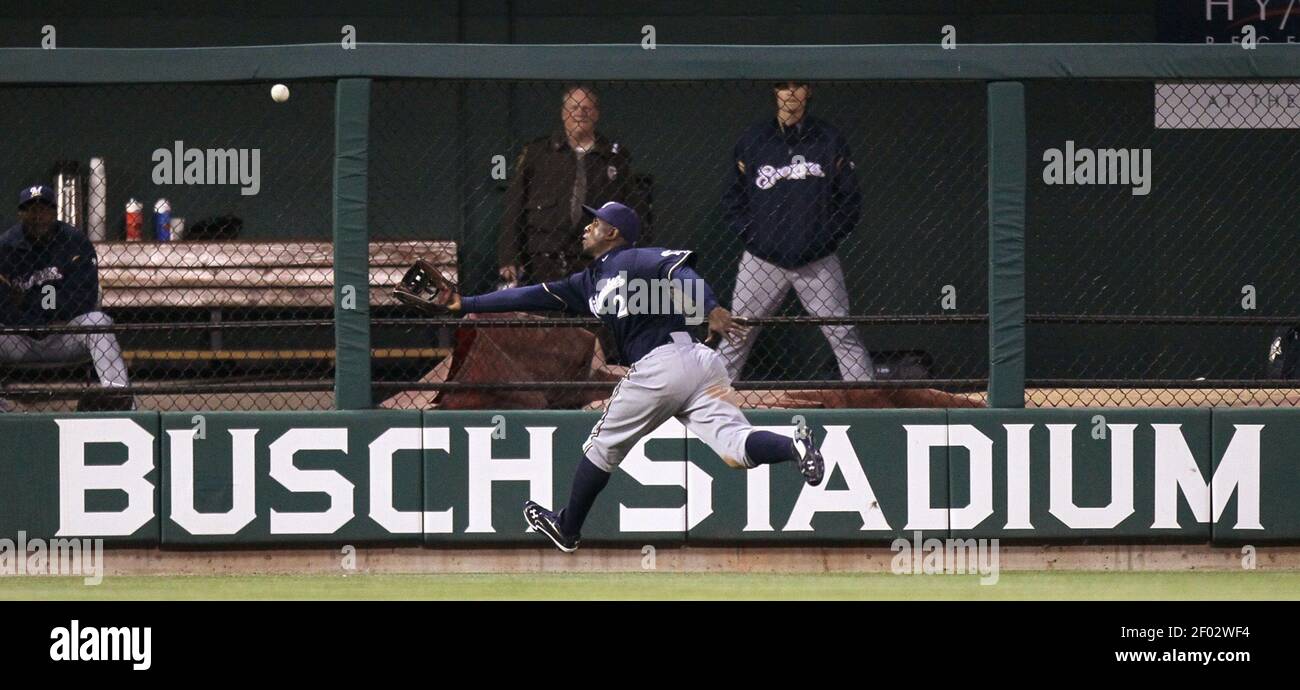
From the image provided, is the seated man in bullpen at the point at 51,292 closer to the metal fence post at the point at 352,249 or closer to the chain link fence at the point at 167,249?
the chain link fence at the point at 167,249

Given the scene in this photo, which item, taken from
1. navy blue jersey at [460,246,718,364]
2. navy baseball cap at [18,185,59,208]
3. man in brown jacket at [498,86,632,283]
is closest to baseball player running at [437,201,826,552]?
navy blue jersey at [460,246,718,364]

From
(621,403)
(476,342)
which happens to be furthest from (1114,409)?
(476,342)

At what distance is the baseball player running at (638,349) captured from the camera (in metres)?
A: 8.62

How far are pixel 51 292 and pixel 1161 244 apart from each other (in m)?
7.15

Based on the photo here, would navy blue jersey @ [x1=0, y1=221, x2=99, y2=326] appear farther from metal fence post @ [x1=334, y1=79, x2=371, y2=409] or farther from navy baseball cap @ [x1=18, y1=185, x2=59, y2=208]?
metal fence post @ [x1=334, y1=79, x2=371, y2=409]

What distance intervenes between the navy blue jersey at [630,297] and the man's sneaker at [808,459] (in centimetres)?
78

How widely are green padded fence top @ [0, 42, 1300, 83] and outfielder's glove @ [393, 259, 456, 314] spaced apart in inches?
65.0

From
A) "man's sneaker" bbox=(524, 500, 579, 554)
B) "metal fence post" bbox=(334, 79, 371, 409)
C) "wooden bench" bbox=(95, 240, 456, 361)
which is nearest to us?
"man's sneaker" bbox=(524, 500, 579, 554)

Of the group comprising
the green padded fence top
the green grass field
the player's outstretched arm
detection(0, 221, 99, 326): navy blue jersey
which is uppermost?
the green padded fence top

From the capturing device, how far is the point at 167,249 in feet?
38.7

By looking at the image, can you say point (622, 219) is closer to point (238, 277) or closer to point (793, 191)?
point (793, 191)

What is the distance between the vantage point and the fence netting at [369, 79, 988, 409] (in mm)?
10094

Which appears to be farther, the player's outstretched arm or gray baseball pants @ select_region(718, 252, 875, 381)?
gray baseball pants @ select_region(718, 252, 875, 381)

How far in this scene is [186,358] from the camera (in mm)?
11328
